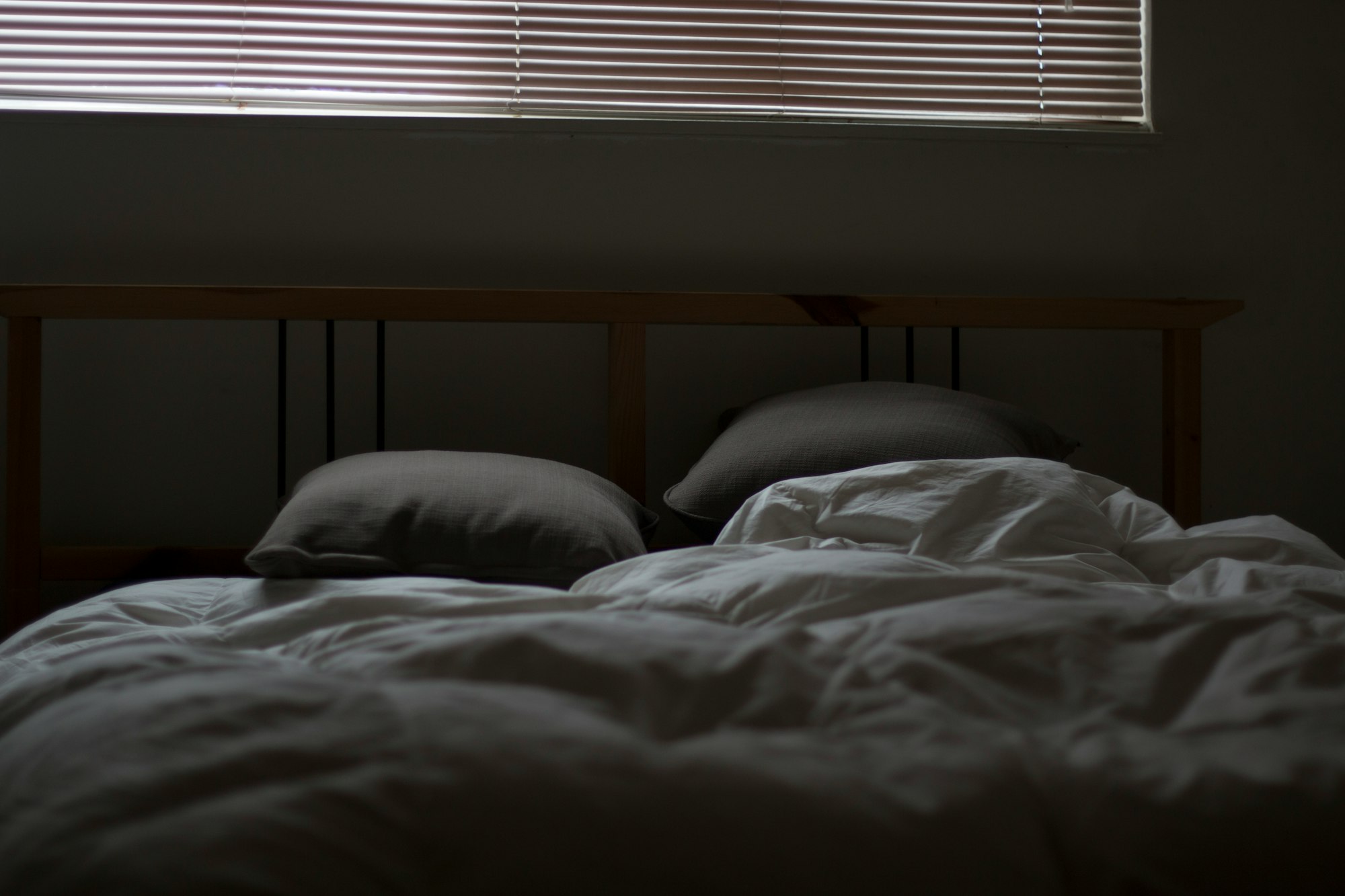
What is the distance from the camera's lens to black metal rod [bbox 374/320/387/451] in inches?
65.8

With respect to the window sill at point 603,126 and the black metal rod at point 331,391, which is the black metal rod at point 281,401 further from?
the window sill at point 603,126

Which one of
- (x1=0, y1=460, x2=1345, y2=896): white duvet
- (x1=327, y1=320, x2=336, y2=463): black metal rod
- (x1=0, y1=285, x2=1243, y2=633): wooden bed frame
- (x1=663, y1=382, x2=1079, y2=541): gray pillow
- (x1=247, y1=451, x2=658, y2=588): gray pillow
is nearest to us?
(x1=0, y1=460, x2=1345, y2=896): white duvet

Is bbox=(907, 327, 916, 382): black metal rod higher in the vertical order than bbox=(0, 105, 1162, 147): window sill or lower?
lower

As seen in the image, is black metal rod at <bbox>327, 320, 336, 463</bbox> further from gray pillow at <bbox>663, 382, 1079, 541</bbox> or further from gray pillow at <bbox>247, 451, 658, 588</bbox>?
gray pillow at <bbox>663, 382, 1079, 541</bbox>

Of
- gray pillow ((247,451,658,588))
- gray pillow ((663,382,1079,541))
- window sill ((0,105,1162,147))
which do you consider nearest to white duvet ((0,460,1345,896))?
gray pillow ((247,451,658,588))

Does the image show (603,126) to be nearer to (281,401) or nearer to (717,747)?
(281,401)

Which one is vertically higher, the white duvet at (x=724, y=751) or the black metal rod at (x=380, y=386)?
the black metal rod at (x=380, y=386)

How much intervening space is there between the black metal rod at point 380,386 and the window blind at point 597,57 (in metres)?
0.44

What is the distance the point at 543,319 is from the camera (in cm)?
157

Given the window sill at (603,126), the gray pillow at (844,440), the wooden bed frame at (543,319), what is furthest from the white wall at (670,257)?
the gray pillow at (844,440)

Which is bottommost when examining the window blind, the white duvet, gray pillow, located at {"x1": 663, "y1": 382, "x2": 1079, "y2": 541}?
the white duvet

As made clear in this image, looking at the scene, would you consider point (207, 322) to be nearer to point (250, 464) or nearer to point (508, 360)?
point (250, 464)

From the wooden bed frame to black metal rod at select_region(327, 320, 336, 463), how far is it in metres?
0.14

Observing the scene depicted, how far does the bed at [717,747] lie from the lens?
381 millimetres
